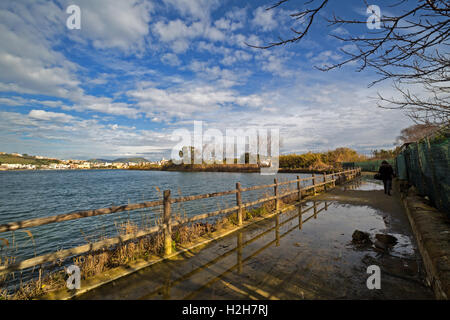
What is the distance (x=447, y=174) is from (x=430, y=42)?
14.1 feet

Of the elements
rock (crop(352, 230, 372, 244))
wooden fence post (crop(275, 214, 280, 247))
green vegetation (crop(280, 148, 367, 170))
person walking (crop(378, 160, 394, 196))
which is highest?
green vegetation (crop(280, 148, 367, 170))

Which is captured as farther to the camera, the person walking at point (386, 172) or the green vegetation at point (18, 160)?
the green vegetation at point (18, 160)

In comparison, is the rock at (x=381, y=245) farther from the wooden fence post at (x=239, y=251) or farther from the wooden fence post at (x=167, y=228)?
the wooden fence post at (x=167, y=228)

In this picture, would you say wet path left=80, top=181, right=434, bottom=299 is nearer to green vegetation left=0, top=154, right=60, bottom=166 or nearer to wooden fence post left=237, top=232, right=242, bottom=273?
wooden fence post left=237, top=232, right=242, bottom=273

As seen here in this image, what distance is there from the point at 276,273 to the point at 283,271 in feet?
0.49

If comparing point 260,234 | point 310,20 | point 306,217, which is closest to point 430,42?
point 310,20

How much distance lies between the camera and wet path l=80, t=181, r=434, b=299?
3034 millimetres

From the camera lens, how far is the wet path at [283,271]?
3034 mm

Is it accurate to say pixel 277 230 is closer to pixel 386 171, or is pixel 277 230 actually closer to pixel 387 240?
pixel 387 240

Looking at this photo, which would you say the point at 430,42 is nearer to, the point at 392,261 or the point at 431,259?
the point at 431,259

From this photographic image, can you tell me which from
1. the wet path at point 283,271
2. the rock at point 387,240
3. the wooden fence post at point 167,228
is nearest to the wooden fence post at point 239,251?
the wet path at point 283,271

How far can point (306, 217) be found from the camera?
7.75 meters

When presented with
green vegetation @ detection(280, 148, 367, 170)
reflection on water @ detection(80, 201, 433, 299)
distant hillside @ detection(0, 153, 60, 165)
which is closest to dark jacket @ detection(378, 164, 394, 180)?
reflection on water @ detection(80, 201, 433, 299)

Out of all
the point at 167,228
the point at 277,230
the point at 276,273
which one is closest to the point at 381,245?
the point at 277,230
